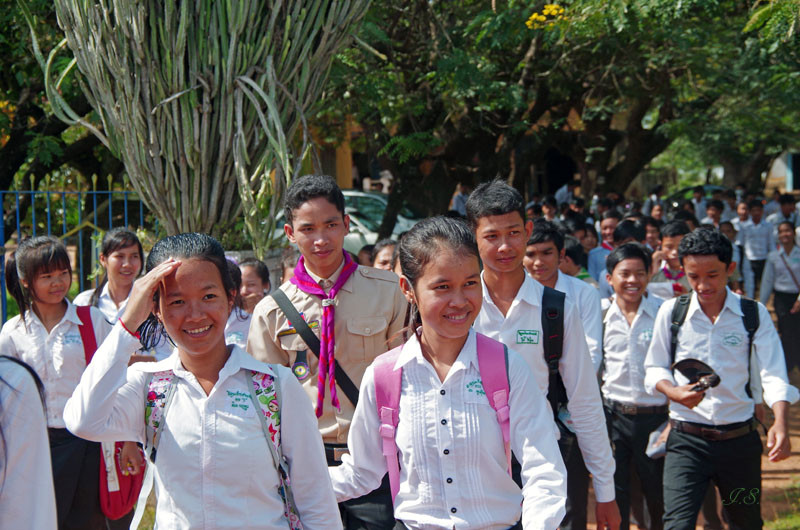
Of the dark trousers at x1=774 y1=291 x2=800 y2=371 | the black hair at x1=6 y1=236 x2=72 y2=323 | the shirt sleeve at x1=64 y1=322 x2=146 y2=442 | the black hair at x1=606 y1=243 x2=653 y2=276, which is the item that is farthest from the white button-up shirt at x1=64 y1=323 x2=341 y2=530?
the dark trousers at x1=774 y1=291 x2=800 y2=371

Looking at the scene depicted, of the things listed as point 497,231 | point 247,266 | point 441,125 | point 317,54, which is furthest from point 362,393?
point 441,125

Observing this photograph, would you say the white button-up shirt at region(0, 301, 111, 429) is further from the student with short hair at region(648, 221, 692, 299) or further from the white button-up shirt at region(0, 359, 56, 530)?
the student with short hair at region(648, 221, 692, 299)

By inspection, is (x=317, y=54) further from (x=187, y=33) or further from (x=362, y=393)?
(x=362, y=393)

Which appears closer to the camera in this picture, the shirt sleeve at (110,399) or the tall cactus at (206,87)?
the shirt sleeve at (110,399)

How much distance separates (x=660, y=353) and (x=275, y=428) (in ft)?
8.60

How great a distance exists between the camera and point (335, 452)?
332cm

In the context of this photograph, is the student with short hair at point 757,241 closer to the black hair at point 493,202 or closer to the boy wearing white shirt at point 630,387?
the boy wearing white shirt at point 630,387

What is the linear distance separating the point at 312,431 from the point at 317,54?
3.59 m

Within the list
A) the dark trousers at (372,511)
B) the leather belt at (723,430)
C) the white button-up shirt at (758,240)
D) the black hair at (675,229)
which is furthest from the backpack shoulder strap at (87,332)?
the white button-up shirt at (758,240)

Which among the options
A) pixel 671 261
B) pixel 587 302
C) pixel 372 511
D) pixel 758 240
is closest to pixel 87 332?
pixel 372 511

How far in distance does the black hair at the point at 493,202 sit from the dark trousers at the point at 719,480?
161cm

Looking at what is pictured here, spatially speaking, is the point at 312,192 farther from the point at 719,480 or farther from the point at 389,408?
the point at 719,480

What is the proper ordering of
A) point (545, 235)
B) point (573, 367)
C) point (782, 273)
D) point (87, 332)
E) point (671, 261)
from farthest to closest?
point (782, 273)
point (671, 261)
point (545, 235)
point (87, 332)
point (573, 367)

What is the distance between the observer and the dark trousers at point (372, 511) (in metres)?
3.17
